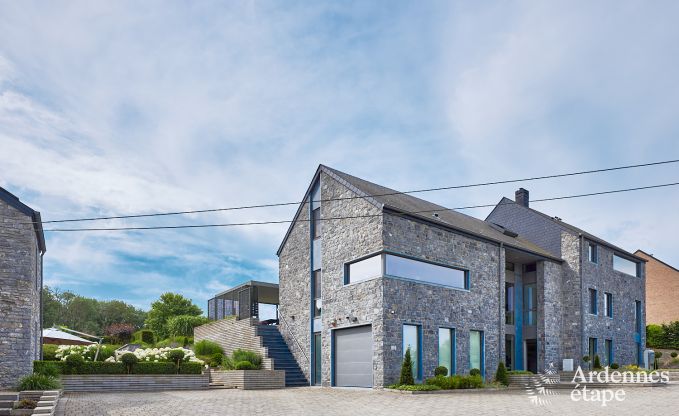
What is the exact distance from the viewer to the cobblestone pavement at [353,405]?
1342cm

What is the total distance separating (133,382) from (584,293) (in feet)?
66.2

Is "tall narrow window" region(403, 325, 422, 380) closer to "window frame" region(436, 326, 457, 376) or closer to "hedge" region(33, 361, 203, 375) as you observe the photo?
"window frame" region(436, 326, 457, 376)

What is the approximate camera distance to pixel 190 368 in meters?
22.0

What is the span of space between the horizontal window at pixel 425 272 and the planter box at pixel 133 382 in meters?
8.02

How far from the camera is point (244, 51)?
14.9 metres

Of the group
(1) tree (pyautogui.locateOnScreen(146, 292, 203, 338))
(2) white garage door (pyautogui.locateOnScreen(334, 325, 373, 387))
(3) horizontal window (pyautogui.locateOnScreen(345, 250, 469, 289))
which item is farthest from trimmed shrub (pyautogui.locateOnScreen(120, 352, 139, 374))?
(1) tree (pyautogui.locateOnScreen(146, 292, 203, 338))

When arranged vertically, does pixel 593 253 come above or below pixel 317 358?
above

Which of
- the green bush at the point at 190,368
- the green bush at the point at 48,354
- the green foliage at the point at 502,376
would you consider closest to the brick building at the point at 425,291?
the green foliage at the point at 502,376

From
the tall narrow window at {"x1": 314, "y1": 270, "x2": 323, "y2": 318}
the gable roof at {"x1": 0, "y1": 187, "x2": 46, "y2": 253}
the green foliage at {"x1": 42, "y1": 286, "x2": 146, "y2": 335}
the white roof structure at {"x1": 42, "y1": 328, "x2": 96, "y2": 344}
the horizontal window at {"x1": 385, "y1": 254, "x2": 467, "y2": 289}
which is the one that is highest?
the gable roof at {"x1": 0, "y1": 187, "x2": 46, "y2": 253}

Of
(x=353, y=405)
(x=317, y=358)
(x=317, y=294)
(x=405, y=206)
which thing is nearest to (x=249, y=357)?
(x=317, y=358)

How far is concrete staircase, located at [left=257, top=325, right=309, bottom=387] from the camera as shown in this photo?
24.2 metres

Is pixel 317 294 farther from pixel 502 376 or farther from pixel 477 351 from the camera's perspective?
pixel 502 376

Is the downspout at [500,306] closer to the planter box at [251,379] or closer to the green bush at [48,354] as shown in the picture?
the planter box at [251,379]

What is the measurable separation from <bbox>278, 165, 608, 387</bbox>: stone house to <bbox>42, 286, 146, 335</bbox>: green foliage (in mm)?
37155
